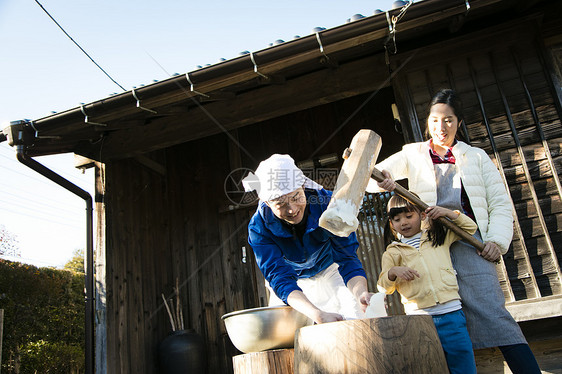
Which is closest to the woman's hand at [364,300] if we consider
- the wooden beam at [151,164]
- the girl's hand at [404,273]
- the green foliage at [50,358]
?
the girl's hand at [404,273]

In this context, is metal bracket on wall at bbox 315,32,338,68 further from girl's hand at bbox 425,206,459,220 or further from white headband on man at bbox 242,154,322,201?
girl's hand at bbox 425,206,459,220

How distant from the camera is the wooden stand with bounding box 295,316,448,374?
1417mm

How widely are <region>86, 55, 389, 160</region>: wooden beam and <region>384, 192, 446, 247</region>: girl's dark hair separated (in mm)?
2204

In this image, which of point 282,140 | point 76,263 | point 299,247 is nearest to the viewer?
point 299,247

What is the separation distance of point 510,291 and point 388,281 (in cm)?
171

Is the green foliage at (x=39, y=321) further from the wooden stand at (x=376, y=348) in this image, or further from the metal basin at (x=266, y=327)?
the wooden stand at (x=376, y=348)

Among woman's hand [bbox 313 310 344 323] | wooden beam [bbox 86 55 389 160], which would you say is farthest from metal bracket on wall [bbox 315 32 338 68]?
woman's hand [bbox 313 310 344 323]

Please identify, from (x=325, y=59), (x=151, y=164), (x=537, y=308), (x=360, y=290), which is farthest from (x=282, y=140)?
(x=360, y=290)

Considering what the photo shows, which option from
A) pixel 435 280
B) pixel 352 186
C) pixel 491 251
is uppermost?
pixel 352 186

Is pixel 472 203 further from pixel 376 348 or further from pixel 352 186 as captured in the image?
pixel 376 348

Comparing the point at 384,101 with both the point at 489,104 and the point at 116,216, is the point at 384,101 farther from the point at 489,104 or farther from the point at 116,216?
the point at 116,216

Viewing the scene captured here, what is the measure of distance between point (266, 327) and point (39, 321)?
8.99 m

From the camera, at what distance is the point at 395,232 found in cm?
268

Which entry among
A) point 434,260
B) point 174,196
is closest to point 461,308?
point 434,260
